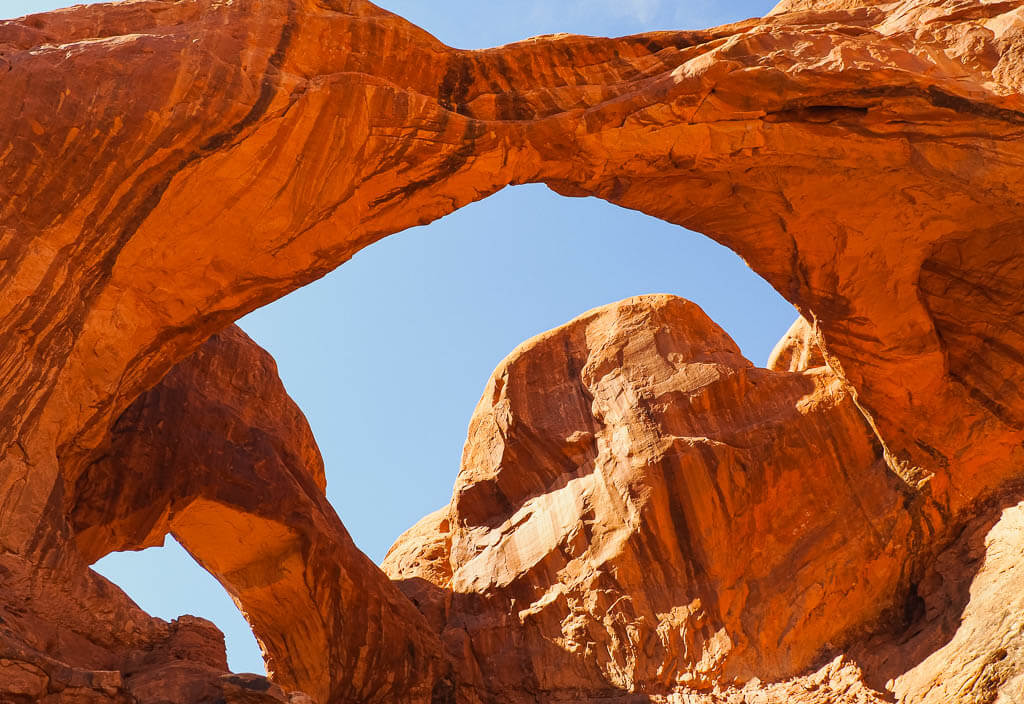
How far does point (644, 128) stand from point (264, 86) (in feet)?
15.3

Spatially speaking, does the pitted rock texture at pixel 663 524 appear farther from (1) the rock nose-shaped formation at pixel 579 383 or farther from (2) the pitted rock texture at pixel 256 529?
(2) the pitted rock texture at pixel 256 529

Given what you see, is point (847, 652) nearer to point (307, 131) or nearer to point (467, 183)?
Result: point (467, 183)

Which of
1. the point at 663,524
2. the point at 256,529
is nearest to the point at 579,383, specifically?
the point at 663,524

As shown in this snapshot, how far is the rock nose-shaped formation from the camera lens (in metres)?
10.9

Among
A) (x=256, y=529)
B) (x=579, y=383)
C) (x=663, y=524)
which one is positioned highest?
(x=579, y=383)

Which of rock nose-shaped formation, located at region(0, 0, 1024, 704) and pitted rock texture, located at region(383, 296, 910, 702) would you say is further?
pitted rock texture, located at region(383, 296, 910, 702)

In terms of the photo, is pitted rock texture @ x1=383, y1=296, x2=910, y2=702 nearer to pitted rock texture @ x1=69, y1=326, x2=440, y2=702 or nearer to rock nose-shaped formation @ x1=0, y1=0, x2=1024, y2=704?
rock nose-shaped formation @ x1=0, y1=0, x2=1024, y2=704

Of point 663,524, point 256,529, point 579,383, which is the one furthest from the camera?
point 579,383

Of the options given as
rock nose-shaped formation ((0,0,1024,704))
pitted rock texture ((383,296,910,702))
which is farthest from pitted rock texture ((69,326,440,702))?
pitted rock texture ((383,296,910,702))

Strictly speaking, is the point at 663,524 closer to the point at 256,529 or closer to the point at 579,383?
the point at 579,383

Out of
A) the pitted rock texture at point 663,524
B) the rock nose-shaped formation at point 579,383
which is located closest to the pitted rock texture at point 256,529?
the rock nose-shaped formation at point 579,383

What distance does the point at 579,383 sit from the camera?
61.0 ft

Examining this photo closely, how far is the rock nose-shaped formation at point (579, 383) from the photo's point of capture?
10.9 metres

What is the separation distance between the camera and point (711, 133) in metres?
12.8
